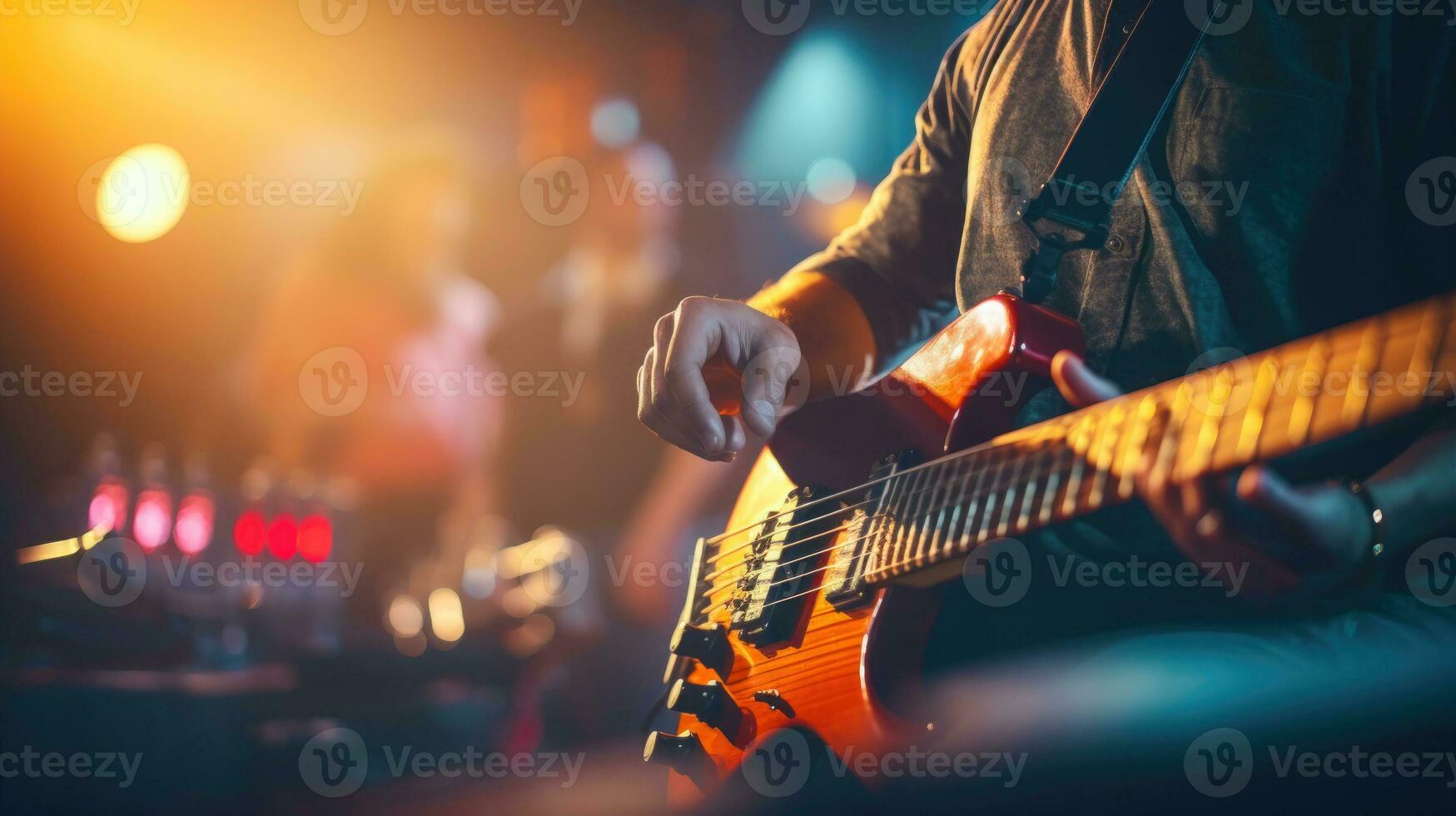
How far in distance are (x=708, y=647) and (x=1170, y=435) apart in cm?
77

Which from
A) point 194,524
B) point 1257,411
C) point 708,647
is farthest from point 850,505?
point 194,524

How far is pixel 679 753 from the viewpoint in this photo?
4.54 feet

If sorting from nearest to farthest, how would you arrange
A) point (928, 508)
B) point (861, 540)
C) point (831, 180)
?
point (928, 508) < point (861, 540) < point (831, 180)

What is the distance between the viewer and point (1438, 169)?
3.63 feet

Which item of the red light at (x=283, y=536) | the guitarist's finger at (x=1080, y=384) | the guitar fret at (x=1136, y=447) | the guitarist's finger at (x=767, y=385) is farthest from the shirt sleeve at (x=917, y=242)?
the red light at (x=283, y=536)

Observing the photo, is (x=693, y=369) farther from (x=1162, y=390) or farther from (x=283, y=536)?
(x=283, y=536)

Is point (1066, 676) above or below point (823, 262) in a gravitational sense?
below

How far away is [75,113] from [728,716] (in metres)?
5.37

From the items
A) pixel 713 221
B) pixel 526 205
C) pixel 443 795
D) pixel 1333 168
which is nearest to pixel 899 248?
pixel 1333 168

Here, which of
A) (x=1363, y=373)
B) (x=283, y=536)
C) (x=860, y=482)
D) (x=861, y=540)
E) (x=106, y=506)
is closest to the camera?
(x=1363, y=373)

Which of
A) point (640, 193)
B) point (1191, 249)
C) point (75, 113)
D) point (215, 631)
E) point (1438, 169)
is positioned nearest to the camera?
point (1438, 169)

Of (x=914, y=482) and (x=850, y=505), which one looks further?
(x=850, y=505)

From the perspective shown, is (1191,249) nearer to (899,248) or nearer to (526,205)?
(899,248)

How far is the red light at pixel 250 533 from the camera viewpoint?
14.1 ft
